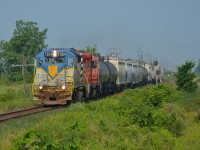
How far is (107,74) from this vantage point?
1286 inches

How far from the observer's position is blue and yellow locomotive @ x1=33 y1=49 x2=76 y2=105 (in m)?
22.9

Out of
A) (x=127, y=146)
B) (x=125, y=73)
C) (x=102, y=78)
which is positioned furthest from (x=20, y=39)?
(x=127, y=146)

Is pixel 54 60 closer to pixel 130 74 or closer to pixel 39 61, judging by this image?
pixel 39 61

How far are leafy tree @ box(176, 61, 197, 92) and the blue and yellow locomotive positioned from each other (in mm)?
14886

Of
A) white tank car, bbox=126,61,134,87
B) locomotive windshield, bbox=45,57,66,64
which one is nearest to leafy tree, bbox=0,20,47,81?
white tank car, bbox=126,61,134,87

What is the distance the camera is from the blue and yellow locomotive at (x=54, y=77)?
22859 millimetres

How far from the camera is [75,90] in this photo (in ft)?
77.2

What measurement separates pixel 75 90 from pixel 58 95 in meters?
1.17

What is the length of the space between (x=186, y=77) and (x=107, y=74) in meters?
8.03

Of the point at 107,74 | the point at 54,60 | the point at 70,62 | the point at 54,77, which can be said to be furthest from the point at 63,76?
the point at 107,74

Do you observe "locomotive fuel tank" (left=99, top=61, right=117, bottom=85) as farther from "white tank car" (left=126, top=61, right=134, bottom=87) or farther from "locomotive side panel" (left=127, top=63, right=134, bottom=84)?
"locomotive side panel" (left=127, top=63, right=134, bottom=84)

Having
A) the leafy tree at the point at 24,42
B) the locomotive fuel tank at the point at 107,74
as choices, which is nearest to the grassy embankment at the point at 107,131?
the locomotive fuel tank at the point at 107,74

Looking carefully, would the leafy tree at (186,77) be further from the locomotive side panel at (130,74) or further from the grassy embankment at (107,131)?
the grassy embankment at (107,131)

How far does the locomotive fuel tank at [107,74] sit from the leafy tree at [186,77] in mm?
5871
